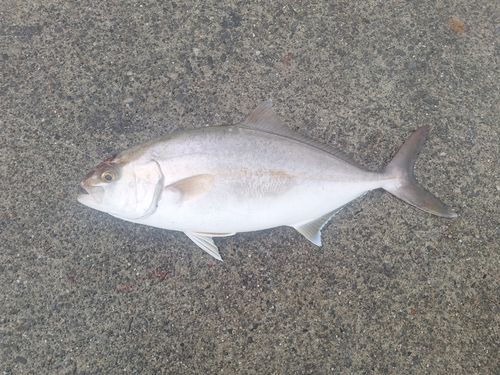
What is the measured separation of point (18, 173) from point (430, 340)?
2.77 meters

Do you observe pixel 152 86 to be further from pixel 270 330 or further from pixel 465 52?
pixel 465 52

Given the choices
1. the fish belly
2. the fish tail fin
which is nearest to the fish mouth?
the fish belly

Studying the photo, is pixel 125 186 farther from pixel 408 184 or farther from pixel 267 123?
pixel 408 184

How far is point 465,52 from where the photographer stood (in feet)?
8.38

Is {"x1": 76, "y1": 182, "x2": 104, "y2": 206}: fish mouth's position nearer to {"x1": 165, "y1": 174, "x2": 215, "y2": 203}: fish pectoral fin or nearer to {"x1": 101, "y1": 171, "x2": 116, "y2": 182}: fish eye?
{"x1": 101, "y1": 171, "x2": 116, "y2": 182}: fish eye

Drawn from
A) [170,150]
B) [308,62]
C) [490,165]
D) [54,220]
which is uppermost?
[308,62]

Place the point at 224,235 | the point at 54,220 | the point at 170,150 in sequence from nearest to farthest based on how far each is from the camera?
the point at 170,150 < the point at 224,235 < the point at 54,220

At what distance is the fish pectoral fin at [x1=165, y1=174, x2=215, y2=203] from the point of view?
2.02m

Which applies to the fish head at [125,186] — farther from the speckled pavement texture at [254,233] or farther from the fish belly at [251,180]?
the speckled pavement texture at [254,233]

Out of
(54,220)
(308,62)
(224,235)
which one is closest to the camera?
(224,235)

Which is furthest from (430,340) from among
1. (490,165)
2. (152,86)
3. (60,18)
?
(60,18)

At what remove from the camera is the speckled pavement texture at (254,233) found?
225 cm

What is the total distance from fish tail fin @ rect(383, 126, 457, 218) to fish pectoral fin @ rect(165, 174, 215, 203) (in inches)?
42.4

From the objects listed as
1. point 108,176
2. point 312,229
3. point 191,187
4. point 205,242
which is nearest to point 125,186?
point 108,176
